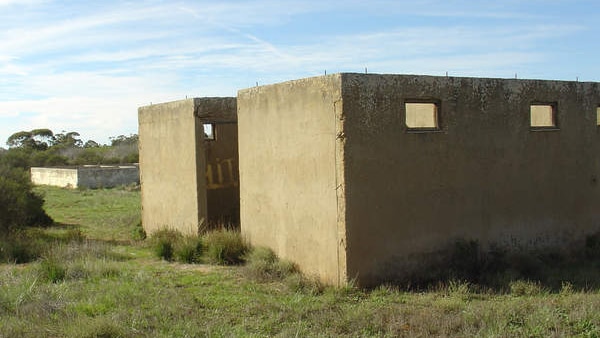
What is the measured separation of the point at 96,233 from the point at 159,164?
8.32 feet

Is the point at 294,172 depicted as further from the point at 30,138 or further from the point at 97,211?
the point at 30,138

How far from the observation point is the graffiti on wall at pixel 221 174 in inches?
435

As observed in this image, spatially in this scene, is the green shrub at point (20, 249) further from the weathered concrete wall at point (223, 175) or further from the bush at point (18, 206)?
the weathered concrete wall at point (223, 175)

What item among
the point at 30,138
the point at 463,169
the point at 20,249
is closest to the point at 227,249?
the point at 20,249

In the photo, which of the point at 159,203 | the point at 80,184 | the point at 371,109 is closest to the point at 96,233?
the point at 159,203

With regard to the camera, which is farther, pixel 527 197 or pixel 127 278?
pixel 527 197

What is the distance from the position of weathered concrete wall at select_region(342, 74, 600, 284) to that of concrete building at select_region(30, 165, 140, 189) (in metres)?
20.7

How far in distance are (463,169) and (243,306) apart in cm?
348

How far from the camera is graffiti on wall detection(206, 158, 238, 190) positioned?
36.2 ft

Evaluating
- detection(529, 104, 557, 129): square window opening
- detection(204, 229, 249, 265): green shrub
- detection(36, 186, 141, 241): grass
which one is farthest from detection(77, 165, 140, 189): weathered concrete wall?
detection(529, 104, 557, 129): square window opening

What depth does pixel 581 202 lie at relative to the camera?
9305mm

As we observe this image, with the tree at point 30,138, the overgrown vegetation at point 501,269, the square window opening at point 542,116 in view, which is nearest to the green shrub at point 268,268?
the overgrown vegetation at point 501,269

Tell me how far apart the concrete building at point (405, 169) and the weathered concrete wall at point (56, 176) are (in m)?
19.1

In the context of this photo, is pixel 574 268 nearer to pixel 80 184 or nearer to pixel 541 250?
pixel 541 250
